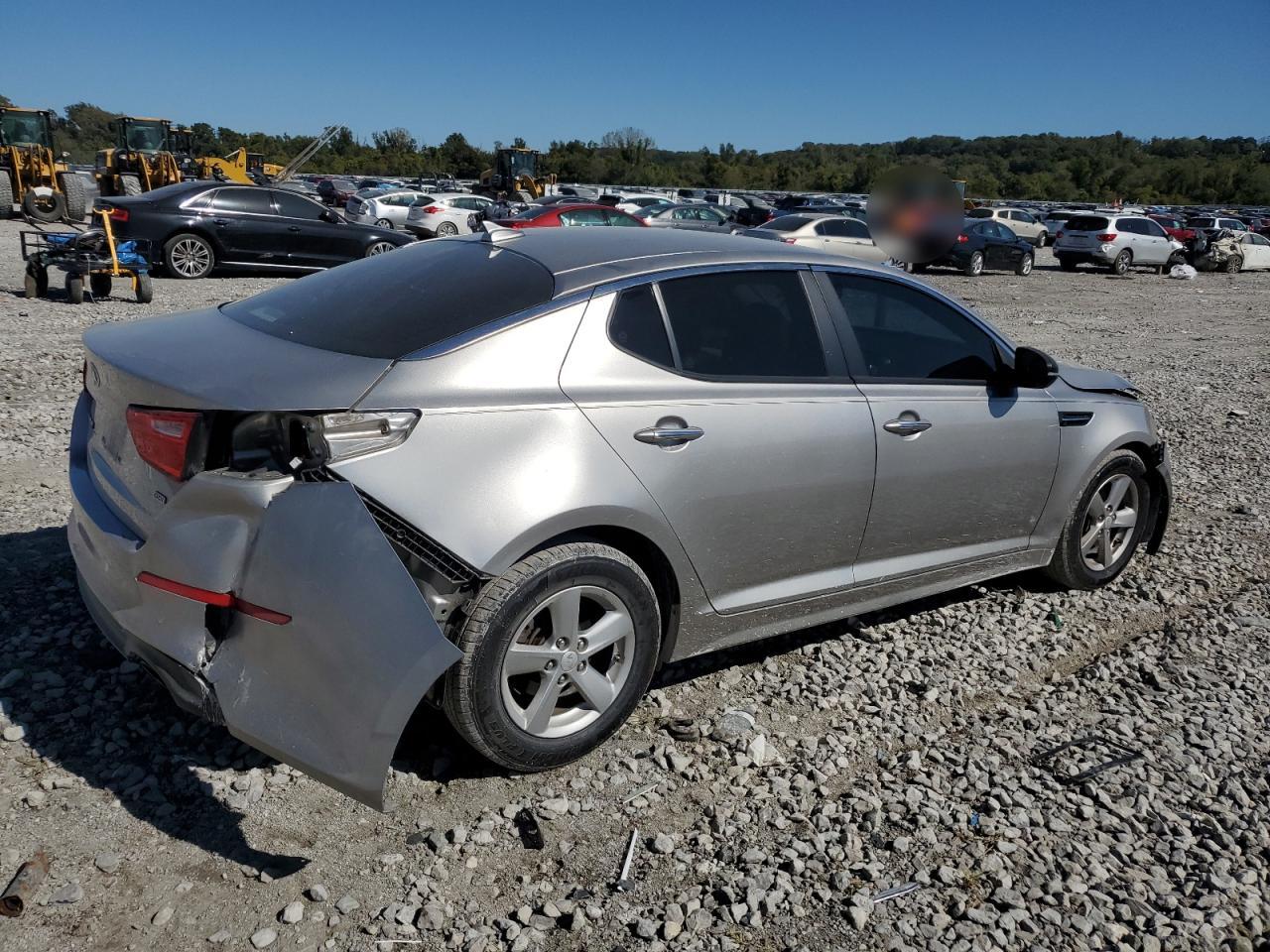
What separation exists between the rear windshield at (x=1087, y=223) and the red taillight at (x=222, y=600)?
30.5m

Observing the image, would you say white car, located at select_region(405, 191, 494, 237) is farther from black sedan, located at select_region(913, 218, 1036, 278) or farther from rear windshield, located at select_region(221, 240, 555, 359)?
rear windshield, located at select_region(221, 240, 555, 359)

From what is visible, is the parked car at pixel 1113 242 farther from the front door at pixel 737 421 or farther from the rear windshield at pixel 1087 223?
the front door at pixel 737 421

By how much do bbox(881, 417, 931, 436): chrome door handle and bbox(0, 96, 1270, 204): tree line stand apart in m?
51.9

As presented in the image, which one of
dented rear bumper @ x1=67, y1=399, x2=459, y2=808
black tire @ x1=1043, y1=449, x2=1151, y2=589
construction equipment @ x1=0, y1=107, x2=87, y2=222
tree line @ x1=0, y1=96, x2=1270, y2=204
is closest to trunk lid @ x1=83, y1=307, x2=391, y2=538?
dented rear bumper @ x1=67, y1=399, x2=459, y2=808

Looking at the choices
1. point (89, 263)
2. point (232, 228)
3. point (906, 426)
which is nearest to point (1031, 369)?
point (906, 426)

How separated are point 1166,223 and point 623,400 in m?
42.1

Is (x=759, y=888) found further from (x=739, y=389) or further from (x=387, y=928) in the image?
(x=739, y=389)

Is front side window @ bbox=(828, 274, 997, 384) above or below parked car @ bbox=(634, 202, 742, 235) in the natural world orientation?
above

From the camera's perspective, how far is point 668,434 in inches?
125

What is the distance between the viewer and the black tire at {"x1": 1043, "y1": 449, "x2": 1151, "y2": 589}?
4.68m

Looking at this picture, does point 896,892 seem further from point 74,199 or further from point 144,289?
point 74,199

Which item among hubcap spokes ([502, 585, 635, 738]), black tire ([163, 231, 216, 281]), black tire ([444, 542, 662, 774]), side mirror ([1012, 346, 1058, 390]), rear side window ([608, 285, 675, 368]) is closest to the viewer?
black tire ([444, 542, 662, 774])

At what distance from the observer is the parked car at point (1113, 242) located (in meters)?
28.4

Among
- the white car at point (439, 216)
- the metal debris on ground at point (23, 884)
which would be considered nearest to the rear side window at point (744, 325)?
the metal debris on ground at point (23, 884)
